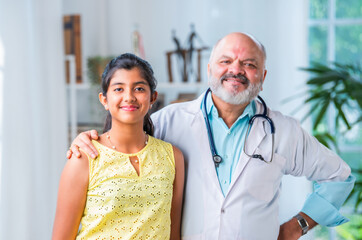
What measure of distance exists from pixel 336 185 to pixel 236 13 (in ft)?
6.31

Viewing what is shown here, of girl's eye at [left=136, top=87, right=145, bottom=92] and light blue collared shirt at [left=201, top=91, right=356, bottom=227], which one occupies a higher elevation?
girl's eye at [left=136, top=87, right=145, bottom=92]

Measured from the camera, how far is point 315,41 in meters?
3.51

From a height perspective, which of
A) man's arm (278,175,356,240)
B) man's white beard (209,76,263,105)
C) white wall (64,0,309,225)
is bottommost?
man's arm (278,175,356,240)

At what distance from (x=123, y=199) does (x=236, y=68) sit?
2.21 ft

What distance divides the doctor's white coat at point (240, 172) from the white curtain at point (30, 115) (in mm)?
1060

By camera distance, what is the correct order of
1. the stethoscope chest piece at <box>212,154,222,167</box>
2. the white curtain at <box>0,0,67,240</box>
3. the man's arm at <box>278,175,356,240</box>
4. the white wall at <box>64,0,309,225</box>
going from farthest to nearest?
the white wall at <box>64,0,309,225</box>, the white curtain at <box>0,0,67,240</box>, the man's arm at <box>278,175,356,240</box>, the stethoscope chest piece at <box>212,154,222,167</box>

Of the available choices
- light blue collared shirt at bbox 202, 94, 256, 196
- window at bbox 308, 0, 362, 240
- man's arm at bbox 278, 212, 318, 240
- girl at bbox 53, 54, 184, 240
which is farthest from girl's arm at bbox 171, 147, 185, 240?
window at bbox 308, 0, 362, 240

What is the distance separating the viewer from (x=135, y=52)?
3.17 metres

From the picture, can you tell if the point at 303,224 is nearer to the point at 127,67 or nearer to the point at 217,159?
the point at 217,159

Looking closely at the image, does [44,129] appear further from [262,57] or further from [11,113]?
[262,57]

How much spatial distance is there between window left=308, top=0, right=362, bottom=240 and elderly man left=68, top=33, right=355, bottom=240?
1837 mm

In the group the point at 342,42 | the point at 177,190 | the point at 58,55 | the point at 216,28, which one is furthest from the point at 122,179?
the point at 342,42

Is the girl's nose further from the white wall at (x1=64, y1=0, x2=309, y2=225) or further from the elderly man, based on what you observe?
the white wall at (x1=64, y1=0, x2=309, y2=225)

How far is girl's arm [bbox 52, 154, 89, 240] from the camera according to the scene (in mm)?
1317
